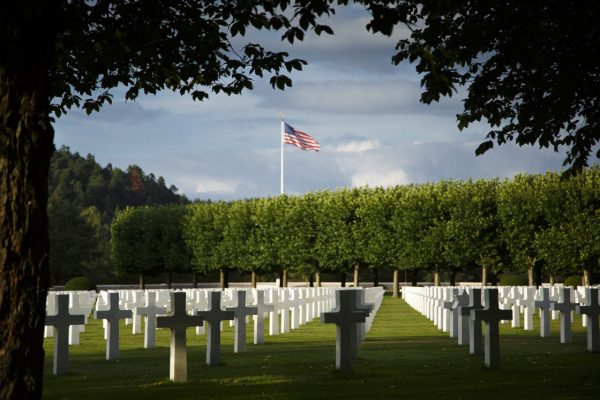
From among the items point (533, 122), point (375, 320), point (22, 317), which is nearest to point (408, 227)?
point (375, 320)

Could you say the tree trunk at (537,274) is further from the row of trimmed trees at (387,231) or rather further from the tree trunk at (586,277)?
the tree trunk at (586,277)

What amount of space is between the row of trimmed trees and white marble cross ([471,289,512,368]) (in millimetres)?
47420

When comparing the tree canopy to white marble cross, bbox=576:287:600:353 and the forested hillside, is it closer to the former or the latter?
white marble cross, bbox=576:287:600:353

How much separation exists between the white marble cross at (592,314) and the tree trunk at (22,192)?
34.6 ft

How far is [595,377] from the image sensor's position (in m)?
12.2

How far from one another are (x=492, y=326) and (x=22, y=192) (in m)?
7.67

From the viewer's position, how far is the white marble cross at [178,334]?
39.1ft

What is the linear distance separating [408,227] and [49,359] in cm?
5177

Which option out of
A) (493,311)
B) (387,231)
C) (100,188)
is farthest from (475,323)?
(100,188)

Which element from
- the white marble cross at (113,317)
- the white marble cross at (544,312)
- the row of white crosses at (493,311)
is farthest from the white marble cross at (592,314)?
the white marble cross at (113,317)

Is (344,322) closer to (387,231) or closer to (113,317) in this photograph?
(113,317)

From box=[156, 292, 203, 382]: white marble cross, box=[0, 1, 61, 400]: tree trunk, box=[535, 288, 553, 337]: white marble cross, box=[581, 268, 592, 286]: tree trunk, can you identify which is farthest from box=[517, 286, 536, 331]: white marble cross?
box=[581, 268, 592, 286]: tree trunk

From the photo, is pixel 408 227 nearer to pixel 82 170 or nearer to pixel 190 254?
pixel 190 254

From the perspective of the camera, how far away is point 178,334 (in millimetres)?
12078
